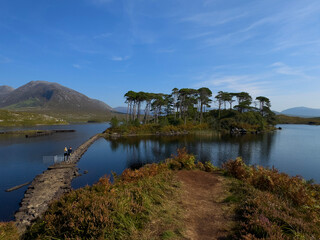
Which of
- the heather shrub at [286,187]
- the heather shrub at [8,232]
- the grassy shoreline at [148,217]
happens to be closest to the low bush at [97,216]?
the grassy shoreline at [148,217]

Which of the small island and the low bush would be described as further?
the small island

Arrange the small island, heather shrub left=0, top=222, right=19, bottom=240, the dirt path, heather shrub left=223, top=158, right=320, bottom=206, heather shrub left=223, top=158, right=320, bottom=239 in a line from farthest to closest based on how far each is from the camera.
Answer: the small island
heather shrub left=223, top=158, right=320, bottom=206
the dirt path
heather shrub left=0, top=222, right=19, bottom=240
heather shrub left=223, top=158, right=320, bottom=239

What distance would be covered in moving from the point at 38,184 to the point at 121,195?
1322 cm

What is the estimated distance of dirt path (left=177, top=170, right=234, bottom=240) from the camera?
5.95 m

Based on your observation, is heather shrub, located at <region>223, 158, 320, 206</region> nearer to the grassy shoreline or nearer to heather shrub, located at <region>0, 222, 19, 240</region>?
the grassy shoreline

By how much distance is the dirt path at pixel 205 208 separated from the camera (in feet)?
19.5

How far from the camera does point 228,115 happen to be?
7994 centimetres

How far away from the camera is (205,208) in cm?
793

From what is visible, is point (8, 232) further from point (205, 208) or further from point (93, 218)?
point (205, 208)

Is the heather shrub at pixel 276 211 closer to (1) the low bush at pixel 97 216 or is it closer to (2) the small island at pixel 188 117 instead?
(1) the low bush at pixel 97 216

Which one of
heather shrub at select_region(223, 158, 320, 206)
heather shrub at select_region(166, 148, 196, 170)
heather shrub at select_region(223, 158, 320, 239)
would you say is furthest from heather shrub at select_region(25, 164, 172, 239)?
heather shrub at select_region(166, 148, 196, 170)

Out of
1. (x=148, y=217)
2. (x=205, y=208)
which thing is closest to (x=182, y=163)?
(x=205, y=208)

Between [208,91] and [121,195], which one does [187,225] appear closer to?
[121,195]

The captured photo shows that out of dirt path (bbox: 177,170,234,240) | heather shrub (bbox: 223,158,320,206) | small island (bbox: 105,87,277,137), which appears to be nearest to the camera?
dirt path (bbox: 177,170,234,240)
